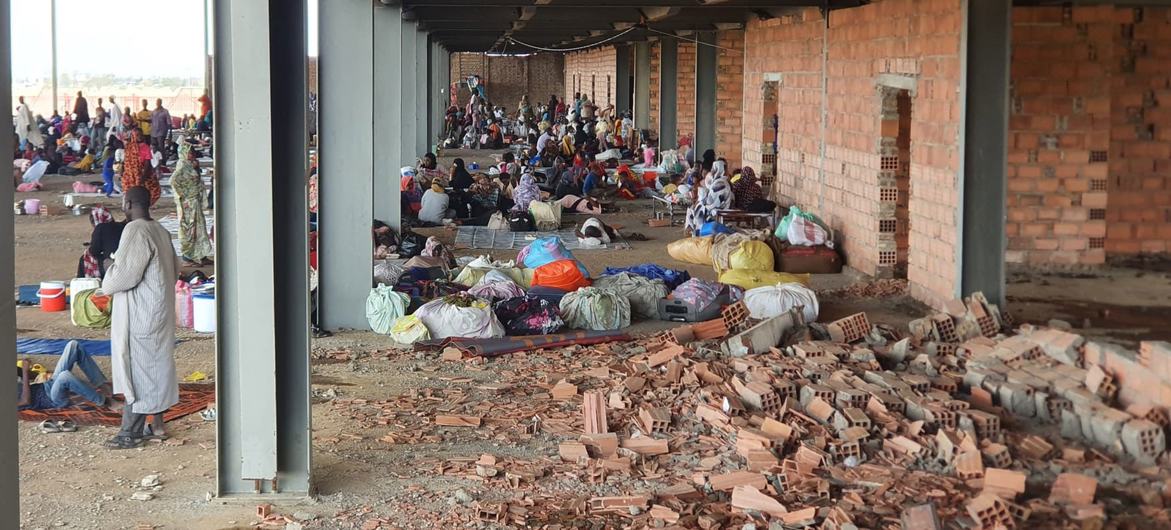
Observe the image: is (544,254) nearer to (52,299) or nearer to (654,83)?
(52,299)

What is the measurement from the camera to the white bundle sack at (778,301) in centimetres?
1243

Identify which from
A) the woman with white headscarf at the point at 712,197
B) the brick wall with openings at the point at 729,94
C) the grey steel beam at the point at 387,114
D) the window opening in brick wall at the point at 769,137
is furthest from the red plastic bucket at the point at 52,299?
the brick wall with openings at the point at 729,94

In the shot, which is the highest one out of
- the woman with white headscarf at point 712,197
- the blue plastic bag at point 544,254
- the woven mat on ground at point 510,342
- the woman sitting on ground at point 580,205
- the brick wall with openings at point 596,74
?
the brick wall with openings at point 596,74

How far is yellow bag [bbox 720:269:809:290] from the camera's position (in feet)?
46.7

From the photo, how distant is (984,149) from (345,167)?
20.1ft

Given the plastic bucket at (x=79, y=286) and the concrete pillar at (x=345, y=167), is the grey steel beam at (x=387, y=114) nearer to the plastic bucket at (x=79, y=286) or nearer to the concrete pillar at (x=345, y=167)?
the concrete pillar at (x=345, y=167)

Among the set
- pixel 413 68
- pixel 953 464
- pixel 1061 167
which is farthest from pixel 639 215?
pixel 953 464

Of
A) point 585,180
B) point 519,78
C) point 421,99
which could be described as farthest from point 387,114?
point 519,78

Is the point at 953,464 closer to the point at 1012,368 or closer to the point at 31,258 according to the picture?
the point at 1012,368

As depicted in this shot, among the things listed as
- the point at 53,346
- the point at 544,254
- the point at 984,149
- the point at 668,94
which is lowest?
the point at 53,346

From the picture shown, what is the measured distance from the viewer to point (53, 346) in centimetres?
1167

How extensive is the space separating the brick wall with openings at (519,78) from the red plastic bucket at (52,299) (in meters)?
44.4

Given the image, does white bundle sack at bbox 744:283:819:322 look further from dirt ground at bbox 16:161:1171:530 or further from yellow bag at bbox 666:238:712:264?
yellow bag at bbox 666:238:712:264

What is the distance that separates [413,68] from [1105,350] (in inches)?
633
